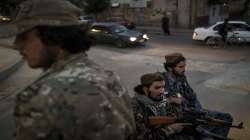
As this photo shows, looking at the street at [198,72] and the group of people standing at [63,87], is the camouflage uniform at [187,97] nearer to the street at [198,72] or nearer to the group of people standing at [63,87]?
the street at [198,72]

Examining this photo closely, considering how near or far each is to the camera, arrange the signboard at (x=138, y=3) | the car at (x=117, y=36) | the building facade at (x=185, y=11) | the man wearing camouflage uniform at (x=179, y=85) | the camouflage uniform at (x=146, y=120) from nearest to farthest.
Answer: the camouflage uniform at (x=146, y=120) < the man wearing camouflage uniform at (x=179, y=85) < the car at (x=117, y=36) < the building facade at (x=185, y=11) < the signboard at (x=138, y=3)

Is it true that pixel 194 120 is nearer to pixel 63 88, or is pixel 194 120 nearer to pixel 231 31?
pixel 63 88

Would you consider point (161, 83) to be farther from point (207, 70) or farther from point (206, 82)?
point (207, 70)

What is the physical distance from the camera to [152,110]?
4531 mm

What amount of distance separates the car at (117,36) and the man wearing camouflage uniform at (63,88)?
70.4 feet

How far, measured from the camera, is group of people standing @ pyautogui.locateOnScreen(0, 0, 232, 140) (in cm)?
199

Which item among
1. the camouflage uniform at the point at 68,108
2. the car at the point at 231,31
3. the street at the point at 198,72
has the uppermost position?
the camouflage uniform at the point at 68,108

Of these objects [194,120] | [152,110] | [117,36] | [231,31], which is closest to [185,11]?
[231,31]

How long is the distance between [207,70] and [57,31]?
13.9 meters

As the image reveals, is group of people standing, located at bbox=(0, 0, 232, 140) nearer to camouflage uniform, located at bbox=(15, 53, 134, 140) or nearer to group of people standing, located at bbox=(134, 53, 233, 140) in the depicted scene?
camouflage uniform, located at bbox=(15, 53, 134, 140)

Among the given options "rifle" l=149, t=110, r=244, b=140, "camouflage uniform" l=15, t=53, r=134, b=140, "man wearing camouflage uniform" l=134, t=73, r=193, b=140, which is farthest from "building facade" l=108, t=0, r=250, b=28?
"camouflage uniform" l=15, t=53, r=134, b=140

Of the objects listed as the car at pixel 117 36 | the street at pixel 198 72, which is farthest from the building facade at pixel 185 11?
the car at pixel 117 36

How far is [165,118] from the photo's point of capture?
174 inches

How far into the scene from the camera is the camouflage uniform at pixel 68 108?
198 centimetres
